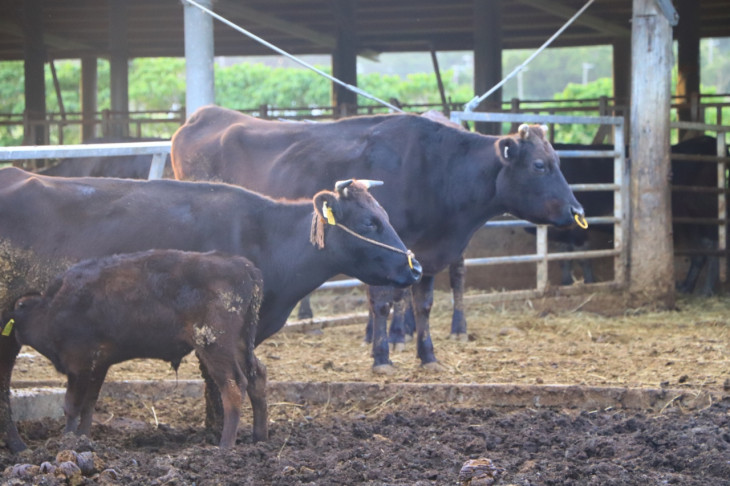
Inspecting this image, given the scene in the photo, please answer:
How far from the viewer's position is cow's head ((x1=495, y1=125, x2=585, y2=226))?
705 cm

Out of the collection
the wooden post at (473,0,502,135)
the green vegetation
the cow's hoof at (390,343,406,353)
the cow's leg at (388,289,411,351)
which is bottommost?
the cow's hoof at (390,343,406,353)

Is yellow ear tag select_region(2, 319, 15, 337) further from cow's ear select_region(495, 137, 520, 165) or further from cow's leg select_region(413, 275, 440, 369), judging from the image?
cow's ear select_region(495, 137, 520, 165)

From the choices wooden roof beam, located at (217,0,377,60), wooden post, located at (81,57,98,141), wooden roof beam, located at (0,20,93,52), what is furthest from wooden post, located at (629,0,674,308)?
wooden post, located at (81,57,98,141)

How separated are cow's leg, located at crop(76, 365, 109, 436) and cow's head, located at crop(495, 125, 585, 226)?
3543 mm

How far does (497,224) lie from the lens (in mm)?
9484

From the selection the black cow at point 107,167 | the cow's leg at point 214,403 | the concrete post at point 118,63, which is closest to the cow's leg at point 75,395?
the cow's leg at point 214,403

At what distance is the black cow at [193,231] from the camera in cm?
499

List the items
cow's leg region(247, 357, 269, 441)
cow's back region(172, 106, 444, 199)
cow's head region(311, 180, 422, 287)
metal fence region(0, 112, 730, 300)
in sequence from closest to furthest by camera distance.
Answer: cow's leg region(247, 357, 269, 441)
cow's head region(311, 180, 422, 287)
cow's back region(172, 106, 444, 199)
metal fence region(0, 112, 730, 300)

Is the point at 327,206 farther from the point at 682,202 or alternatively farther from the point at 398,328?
the point at 682,202

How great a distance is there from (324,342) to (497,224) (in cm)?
238

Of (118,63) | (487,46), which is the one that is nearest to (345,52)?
(487,46)

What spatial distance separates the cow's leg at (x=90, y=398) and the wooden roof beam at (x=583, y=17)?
452 inches

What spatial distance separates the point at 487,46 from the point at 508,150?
820 cm

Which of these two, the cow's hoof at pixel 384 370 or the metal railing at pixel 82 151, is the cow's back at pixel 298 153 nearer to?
the metal railing at pixel 82 151
